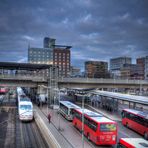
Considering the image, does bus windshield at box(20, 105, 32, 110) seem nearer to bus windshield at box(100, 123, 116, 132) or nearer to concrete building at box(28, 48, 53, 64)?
bus windshield at box(100, 123, 116, 132)

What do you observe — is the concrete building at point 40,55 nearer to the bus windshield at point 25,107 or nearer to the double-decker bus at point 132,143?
the bus windshield at point 25,107

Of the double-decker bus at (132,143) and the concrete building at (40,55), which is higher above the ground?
the concrete building at (40,55)

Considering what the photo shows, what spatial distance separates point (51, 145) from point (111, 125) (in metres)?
7.01

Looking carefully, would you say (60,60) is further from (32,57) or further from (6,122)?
(6,122)

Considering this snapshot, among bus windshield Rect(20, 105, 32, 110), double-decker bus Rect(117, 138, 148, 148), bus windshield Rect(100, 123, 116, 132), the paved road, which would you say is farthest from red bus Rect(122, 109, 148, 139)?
bus windshield Rect(20, 105, 32, 110)

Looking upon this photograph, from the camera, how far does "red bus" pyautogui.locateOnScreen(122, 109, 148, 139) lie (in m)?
28.7

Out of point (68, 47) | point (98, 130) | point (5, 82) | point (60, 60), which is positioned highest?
point (68, 47)

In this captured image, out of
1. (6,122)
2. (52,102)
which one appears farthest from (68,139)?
(52,102)

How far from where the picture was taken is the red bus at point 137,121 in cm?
2866

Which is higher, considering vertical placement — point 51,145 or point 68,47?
point 68,47

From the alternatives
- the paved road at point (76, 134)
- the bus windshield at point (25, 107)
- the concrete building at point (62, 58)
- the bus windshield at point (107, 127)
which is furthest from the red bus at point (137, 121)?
the concrete building at point (62, 58)

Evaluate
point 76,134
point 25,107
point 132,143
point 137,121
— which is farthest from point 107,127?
point 25,107

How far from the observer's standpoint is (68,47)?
178750 mm

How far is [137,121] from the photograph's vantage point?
30.8 meters
